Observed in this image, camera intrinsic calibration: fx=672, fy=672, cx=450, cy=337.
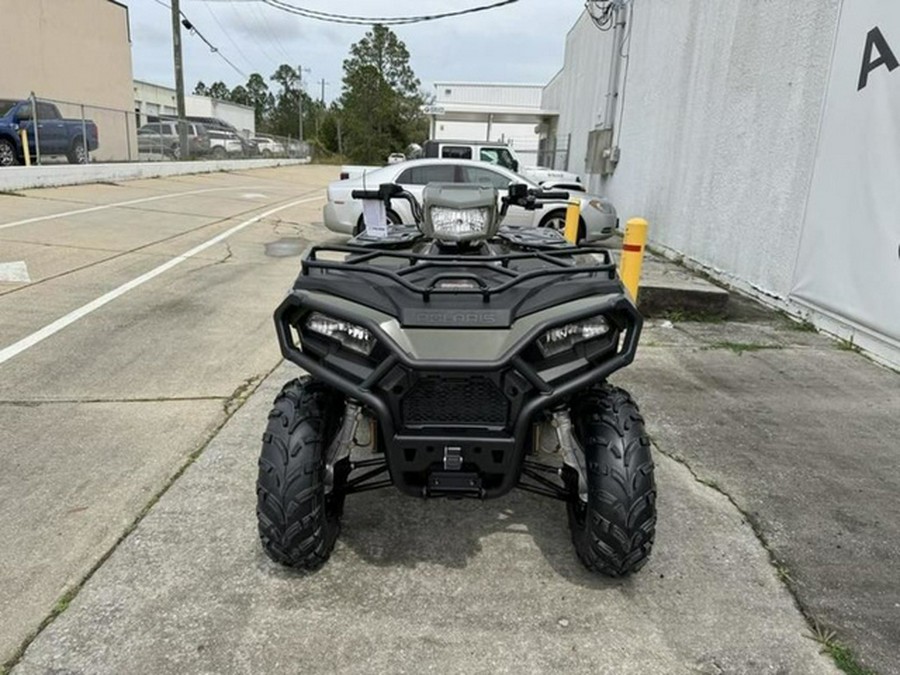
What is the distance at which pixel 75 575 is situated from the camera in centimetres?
261

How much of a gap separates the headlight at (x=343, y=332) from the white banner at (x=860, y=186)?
499 centimetres

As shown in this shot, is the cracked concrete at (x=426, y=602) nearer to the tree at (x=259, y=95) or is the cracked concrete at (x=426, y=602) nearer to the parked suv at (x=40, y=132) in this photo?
the parked suv at (x=40, y=132)

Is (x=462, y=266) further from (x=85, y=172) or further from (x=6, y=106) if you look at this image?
(x=6, y=106)

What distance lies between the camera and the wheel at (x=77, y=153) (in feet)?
58.4

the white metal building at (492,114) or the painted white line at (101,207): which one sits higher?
the white metal building at (492,114)

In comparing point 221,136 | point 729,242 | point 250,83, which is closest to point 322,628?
point 729,242

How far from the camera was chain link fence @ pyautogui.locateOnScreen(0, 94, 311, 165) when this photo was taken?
16625mm

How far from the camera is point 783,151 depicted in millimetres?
7355

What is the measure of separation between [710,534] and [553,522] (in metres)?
0.70

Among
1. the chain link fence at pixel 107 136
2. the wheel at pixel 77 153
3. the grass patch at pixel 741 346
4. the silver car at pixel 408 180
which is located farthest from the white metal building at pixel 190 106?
the grass patch at pixel 741 346

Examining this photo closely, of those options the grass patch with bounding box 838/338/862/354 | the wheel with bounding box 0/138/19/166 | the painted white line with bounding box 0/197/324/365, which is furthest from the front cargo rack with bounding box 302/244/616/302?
the wheel with bounding box 0/138/19/166


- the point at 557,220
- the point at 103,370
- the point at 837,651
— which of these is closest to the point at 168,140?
the point at 557,220

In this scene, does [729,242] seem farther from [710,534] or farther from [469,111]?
[469,111]

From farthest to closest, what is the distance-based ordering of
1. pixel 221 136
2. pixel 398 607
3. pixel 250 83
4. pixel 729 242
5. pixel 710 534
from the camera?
pixel 250 83 < pixel 221 136 < pixel 729 242 < pixel 710 534 < pixel 398 607
